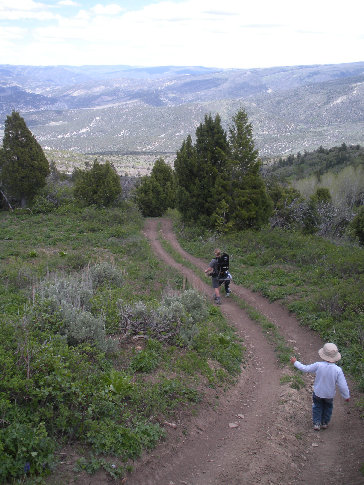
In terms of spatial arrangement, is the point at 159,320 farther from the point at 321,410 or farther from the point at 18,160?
the point at 18,160

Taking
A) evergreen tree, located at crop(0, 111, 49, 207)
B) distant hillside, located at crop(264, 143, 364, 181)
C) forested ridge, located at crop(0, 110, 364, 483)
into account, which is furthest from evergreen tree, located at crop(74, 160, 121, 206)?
distant hillside, located at crop(264, 143, 364, 181)

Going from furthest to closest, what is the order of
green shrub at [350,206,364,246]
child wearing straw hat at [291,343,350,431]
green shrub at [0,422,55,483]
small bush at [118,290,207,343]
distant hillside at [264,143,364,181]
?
distant hillside at [264,143,364,181] → green shrub at [350,206,364,246] → small bush at [118,290,207,343] → child wearing straw hat at [291,343,350,431] → green shrub at [0,422,55,483]

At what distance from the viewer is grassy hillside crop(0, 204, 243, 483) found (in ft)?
14.8

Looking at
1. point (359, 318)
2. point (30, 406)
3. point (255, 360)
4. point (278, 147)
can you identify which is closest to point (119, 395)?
point (30, 406)

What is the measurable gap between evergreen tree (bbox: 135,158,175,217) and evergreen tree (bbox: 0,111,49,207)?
7724mm

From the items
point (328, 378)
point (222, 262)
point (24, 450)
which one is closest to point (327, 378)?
point (328, 378)

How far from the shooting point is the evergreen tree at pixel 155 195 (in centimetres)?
3069

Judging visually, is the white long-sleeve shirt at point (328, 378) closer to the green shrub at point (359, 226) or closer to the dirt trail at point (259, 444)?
the dirt trail at point (259, 444)

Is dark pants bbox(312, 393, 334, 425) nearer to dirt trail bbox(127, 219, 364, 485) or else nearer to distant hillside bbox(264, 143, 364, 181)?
dirt trail bbox(127, 219, 364, 485)

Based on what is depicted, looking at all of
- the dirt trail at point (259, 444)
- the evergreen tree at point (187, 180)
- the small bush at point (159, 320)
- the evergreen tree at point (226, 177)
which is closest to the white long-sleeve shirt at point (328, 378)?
the dirt trail at point (259, 444)

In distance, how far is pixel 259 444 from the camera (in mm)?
5473

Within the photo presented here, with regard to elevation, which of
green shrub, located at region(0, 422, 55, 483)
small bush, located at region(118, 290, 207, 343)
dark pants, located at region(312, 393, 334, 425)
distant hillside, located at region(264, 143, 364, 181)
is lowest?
dark pants, located at region(312, 393, 334, 425)

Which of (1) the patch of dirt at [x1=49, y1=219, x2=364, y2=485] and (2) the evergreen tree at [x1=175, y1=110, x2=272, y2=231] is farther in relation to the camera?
(2) the evergreen tree at [x1=175, y1=110, x2=272, y2=231]

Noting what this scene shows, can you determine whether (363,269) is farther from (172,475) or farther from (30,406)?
(30,406)
